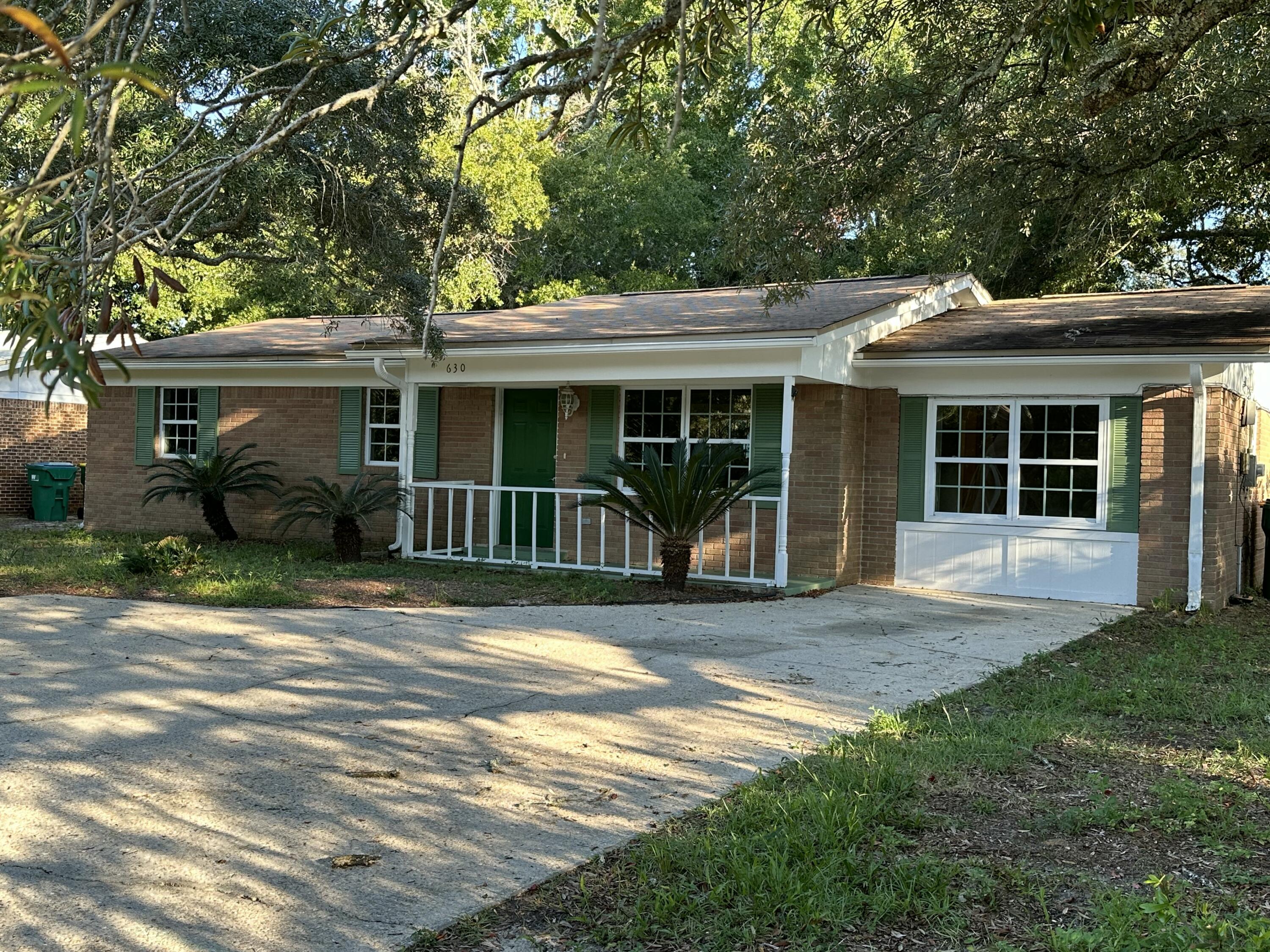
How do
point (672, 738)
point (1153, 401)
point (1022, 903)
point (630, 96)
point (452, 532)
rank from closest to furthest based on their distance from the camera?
1. point (1022, 903)
2. point (630, 96)
3. point (672, 738)
4. point (1153, 401)
5. point (452, 532)

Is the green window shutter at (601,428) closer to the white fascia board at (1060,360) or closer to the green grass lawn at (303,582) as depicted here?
the green grass lawn at (303,582)

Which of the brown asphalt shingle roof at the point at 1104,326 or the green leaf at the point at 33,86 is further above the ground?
the brown asphalt shingle roof at the point at 1104,326

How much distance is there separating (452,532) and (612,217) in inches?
671

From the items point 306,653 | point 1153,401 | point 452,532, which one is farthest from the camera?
point 452,532

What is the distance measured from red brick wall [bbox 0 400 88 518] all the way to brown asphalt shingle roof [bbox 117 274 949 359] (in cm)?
536

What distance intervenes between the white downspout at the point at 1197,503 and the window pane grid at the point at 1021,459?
0.92m

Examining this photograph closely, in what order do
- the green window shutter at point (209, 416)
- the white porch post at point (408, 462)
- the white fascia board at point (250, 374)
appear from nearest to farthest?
1. the white porch post at point (408, 462)
2. the white fascia board at point (250, 374)
3. the green window shutter at point (209, 416)

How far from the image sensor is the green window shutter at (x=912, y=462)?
1320 centimetres

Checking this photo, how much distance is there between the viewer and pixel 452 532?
48.8ft

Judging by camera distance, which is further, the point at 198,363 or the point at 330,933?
the point at 198,363

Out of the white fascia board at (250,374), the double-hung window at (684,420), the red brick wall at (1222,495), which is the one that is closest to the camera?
the red brick wall at (1222,495)

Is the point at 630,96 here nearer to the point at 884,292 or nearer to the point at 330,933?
the point at 330,933

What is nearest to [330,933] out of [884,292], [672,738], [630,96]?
[672,738]

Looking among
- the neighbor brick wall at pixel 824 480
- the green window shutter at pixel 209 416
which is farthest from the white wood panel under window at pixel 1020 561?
the green window shutter at pixel 209 416
